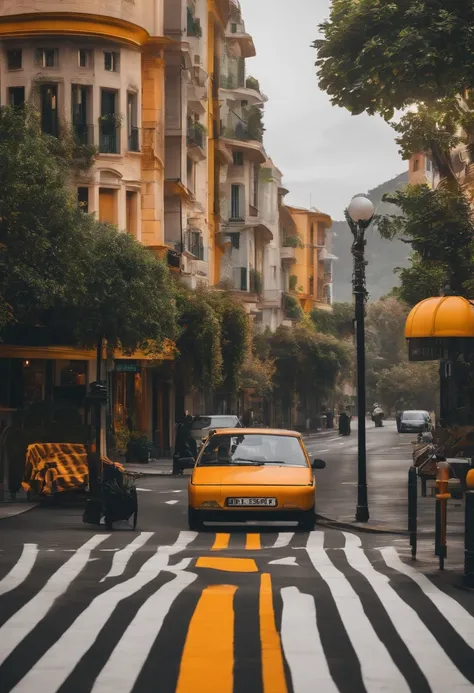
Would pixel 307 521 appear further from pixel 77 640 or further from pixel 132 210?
pixel 132 210

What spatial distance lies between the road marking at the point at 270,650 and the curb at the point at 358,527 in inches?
307

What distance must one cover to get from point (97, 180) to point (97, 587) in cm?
3825

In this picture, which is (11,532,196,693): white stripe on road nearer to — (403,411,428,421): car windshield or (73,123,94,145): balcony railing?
(73,123,94,145): balcony railing

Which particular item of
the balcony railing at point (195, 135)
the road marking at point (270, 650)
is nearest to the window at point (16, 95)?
the balcony railing at point (195, 135)

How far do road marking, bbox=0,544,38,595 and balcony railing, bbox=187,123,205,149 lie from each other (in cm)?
4401

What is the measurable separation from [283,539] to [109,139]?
33.9 meters

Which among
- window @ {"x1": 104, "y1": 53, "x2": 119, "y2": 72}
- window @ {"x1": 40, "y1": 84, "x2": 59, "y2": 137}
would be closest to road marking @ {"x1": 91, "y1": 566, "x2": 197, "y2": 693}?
window @ {"x1": 40, "y1": 84, "x2": 59, "y2": 137}

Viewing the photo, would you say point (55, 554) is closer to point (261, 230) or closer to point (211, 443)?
point (211, 443)

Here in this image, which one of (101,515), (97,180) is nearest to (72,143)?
(97,180)

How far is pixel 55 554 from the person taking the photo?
640 inches

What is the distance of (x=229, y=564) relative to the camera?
15.0 m

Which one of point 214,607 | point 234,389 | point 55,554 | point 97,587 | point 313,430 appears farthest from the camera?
point 313,430

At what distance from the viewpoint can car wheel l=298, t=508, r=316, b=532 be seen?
791 inches

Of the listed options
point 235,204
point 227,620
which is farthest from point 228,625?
point 235,204
